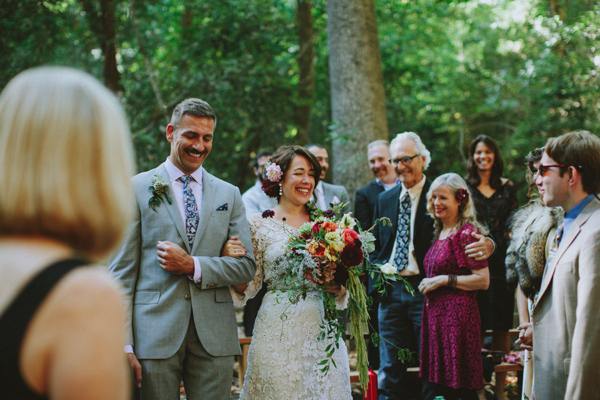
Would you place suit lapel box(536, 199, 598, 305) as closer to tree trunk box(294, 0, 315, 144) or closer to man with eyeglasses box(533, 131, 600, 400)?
man with eyeglasses box(533, 131, 600, 400)

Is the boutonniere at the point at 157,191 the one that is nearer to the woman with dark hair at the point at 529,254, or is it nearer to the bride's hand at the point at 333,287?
the bride's hand at the point at 333,287

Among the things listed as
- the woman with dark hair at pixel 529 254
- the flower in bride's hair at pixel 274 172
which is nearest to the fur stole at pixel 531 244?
the woman with dark hair at pixel 529 254

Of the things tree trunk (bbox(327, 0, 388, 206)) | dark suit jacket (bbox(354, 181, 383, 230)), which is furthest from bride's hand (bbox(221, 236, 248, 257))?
tree trunk (bbox(327, 0, 388, 206))

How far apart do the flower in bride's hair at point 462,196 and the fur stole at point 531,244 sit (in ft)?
1.43

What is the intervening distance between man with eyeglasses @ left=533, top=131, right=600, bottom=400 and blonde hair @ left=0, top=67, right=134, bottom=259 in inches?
83.7

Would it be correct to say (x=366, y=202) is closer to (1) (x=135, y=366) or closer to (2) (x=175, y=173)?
(2) (x=175, y=173)

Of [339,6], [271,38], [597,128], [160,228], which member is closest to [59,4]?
[271,38]

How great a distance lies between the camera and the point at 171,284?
312cm

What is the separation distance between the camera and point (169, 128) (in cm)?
344

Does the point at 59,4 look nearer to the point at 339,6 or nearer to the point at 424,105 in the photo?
the point at 339,6

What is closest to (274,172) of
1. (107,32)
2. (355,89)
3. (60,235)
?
(60,235)

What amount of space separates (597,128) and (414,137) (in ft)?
19.4

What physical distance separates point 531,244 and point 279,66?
7835 millimetres

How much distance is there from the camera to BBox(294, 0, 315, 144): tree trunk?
432 inches
